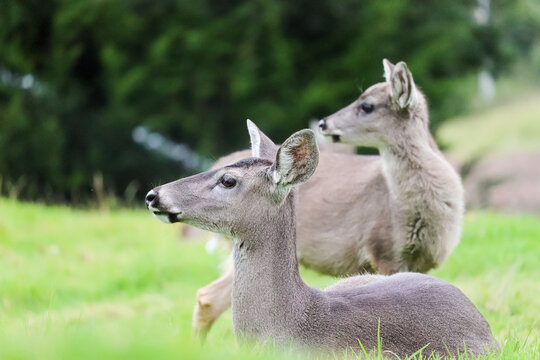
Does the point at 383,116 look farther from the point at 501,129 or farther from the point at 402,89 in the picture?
the point at 501,129

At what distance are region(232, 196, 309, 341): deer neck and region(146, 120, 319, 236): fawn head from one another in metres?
0.08

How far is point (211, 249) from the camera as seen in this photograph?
6.60m

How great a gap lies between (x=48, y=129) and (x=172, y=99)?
2.38 m

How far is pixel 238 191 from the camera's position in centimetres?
436

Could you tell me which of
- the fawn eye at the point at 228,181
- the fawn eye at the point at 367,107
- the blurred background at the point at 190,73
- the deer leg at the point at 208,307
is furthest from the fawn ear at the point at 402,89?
the blurred background at the point at 190,73

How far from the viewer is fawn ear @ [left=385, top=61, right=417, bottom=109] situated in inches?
247

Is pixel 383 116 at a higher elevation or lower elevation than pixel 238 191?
higher

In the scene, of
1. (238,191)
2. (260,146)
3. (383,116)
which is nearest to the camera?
(238,191)

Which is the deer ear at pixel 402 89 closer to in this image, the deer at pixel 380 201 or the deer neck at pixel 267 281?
the deer at pixel 380 201

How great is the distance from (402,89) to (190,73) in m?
10.3


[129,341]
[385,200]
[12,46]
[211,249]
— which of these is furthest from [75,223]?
[129,341]

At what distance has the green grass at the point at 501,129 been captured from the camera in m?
23.8

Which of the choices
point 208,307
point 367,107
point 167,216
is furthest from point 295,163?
point 367,107

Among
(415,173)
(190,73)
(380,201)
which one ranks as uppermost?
(190,73)
